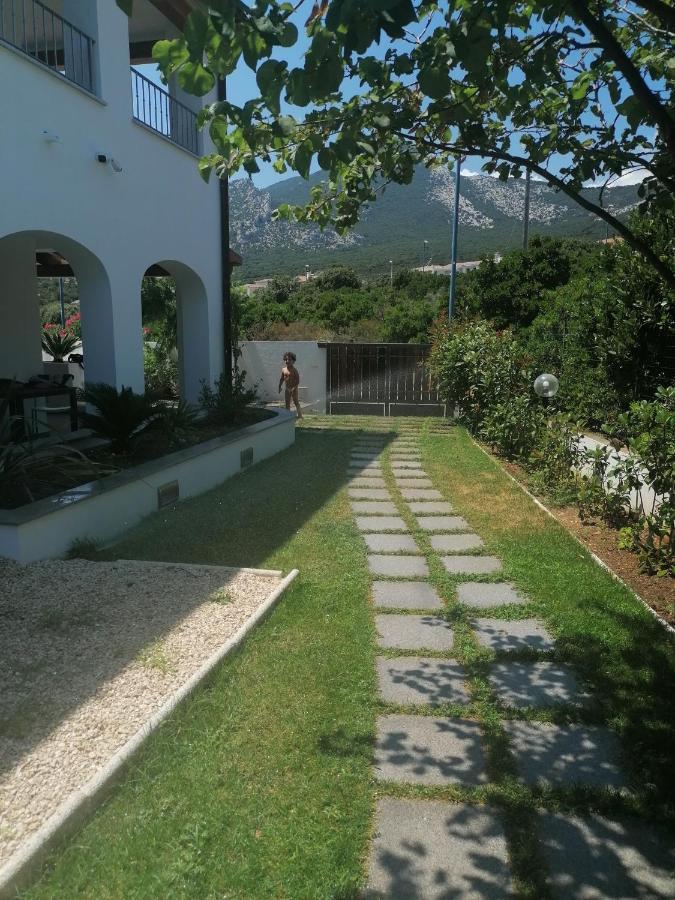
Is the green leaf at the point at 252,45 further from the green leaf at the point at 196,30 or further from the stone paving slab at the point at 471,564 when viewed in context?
the stone paving slab at the point at 471,564

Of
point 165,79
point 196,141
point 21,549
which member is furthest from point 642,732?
point 196,141

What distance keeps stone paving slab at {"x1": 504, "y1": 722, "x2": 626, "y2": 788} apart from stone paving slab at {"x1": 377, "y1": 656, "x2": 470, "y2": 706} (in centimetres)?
36

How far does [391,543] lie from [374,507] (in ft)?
4.23

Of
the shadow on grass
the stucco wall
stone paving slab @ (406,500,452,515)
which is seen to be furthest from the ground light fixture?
the stucco wall

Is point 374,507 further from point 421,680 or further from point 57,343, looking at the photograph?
point 57,343

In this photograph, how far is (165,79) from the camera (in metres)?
2.54

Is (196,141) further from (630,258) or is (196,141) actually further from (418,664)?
(418,664)

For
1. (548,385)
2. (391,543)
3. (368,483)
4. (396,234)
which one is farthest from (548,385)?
(396,234)

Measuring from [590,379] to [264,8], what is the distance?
260 inches

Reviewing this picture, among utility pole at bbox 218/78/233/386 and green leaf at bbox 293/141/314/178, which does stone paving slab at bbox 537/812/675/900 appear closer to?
green leaf at bbox 293/141/314/178

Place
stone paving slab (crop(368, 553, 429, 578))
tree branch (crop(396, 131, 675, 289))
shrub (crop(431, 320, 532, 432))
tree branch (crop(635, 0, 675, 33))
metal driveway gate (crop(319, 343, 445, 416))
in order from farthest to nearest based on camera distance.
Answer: metal driveway gate (crop(319, 343, 445, 416))
shrub (crop(431, 320, 532, 432))
stone paving slab (crop(368, 553, 429, 578))
tree branch (crop(396, 131, 675, 289))
tree branch (crop(635, 0, 675, 33))

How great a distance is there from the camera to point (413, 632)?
402cm

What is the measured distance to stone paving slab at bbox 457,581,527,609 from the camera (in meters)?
4.47

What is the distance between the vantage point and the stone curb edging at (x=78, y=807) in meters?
2.07
